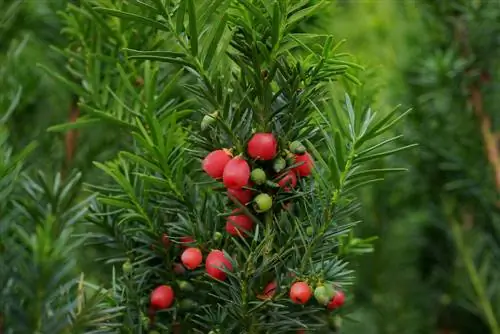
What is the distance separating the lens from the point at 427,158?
659 mm

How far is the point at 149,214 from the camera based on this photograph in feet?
1.21

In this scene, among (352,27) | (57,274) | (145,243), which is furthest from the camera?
(352,27)

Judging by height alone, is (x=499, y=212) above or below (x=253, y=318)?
below

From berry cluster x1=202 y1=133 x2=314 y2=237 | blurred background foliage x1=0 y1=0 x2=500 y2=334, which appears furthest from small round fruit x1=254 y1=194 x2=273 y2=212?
blurred background foliage x1=0 y1=0 x2=500 y2=334

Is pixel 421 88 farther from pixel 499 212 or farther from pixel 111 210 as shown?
pixel 111 210

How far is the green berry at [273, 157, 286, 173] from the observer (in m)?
0.32

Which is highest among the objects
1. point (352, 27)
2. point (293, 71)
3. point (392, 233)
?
point (293, 71)

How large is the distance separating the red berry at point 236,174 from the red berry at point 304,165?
0.03m

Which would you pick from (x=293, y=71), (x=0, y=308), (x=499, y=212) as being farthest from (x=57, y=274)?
(x=499, y=212)

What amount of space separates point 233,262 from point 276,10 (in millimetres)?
126

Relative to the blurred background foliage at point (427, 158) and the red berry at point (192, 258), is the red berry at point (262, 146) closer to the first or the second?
the red berry at point (192, 258)

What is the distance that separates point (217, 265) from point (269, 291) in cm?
3

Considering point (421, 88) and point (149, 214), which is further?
point (421, 88)

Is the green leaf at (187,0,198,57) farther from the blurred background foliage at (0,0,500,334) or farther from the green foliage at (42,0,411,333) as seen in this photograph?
the blurred background foliage at (0,0,500,334)
